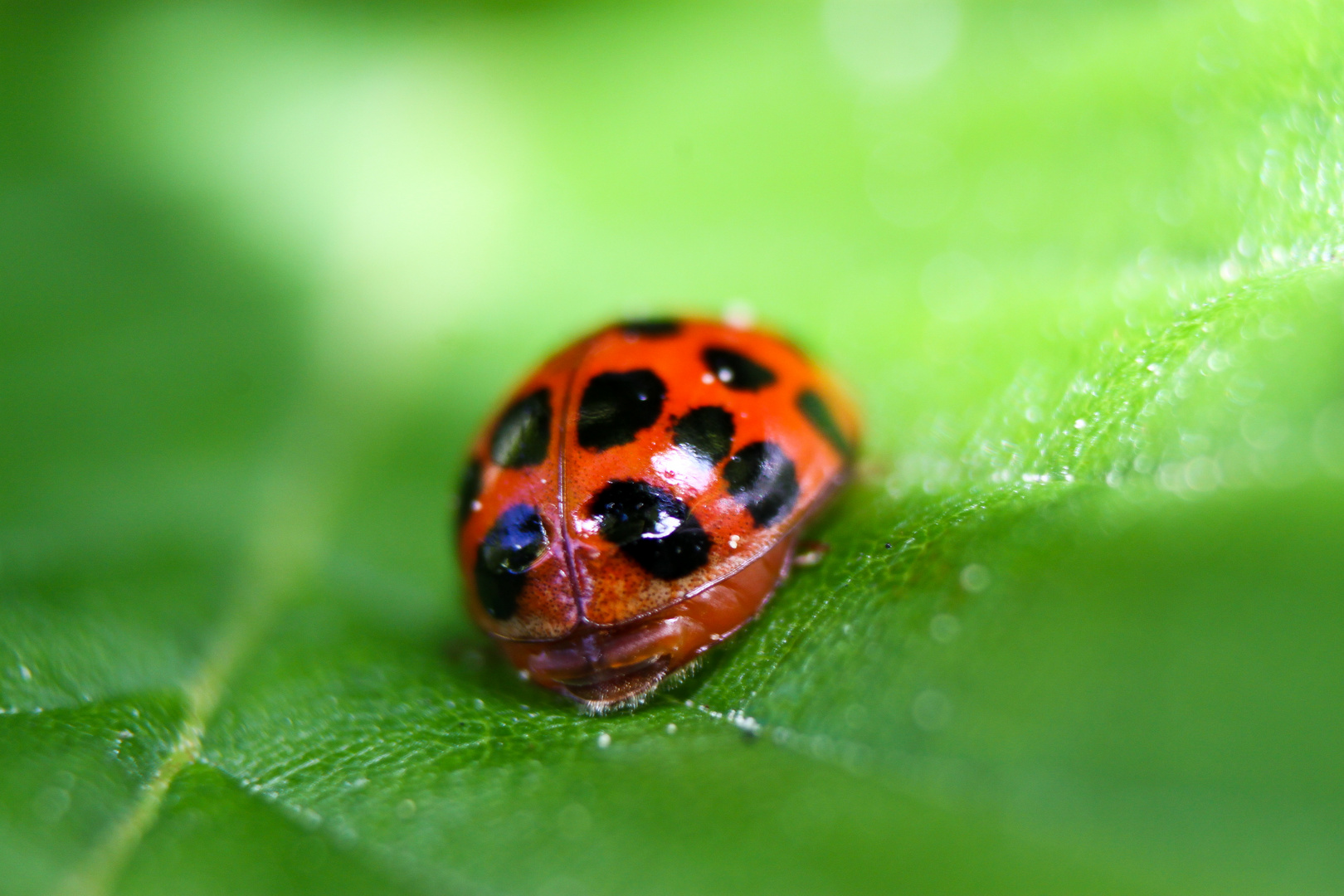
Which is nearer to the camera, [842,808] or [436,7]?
[842,808]

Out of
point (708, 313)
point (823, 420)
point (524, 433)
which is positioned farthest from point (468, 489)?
point (708, 313)

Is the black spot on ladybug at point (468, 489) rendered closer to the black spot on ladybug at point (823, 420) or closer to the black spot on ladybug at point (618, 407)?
the black spot on ladybug at point (618, 407)

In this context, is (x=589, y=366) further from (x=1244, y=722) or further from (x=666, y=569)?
(x=1244, y=722)

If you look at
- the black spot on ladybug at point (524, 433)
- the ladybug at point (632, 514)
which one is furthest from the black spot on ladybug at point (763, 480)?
the black spot on ladybug at point (524, 433)

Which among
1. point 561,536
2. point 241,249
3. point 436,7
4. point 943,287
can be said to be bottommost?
point 943,287

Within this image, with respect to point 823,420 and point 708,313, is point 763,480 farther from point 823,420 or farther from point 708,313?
point 708,313

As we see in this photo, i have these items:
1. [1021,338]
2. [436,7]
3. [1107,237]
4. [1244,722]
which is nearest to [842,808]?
[1244,722]
